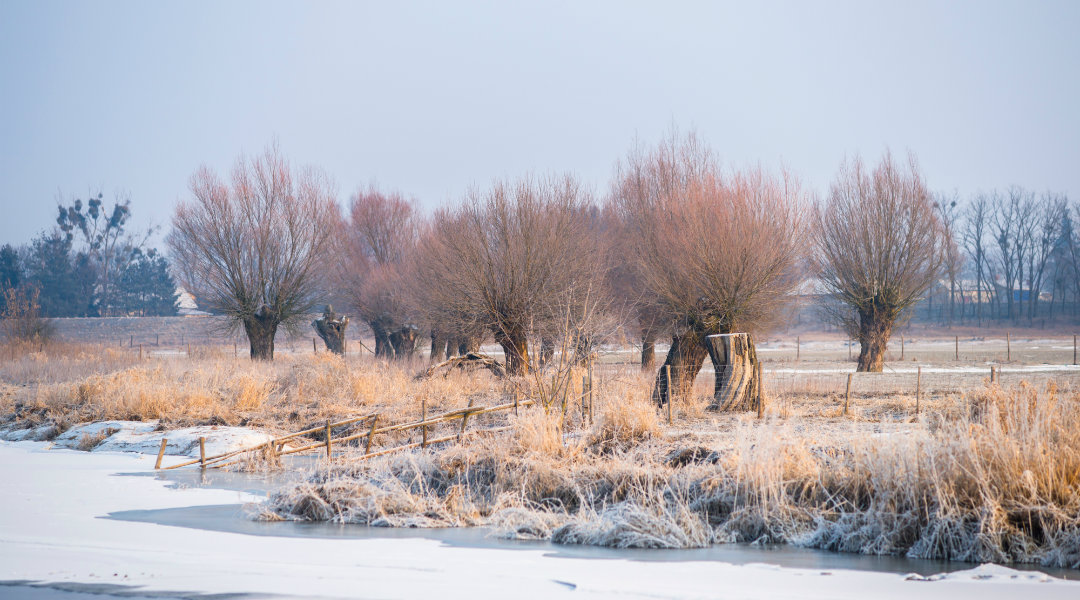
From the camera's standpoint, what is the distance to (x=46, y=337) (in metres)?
36.6

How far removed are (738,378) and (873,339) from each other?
14561 mm

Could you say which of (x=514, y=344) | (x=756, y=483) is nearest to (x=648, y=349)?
(x=514, y=344)

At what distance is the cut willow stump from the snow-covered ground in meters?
10.1

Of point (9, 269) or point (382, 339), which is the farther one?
point (9, 269)

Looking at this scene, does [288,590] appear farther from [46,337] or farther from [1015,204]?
[1015,204]

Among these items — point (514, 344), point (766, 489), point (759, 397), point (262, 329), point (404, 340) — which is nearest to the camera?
point (766, 489)

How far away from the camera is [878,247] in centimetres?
2994

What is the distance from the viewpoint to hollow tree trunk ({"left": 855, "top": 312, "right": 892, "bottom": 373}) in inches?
1209

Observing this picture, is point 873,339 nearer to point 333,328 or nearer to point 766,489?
point 333,328

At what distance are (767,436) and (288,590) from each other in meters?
5.52

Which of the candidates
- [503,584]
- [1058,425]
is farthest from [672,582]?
[1058,425]

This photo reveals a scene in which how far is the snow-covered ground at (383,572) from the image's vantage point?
23.9 feet

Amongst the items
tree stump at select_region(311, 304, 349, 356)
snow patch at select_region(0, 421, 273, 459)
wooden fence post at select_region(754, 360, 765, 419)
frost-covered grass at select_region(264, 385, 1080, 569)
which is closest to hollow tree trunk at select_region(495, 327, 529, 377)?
→ wooden fence post at select_region(754, 360, 765, 419)

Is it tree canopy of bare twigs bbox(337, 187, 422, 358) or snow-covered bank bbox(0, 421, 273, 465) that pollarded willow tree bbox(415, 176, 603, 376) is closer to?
snow-covered bank bbox(0, 421, 273, 465)
